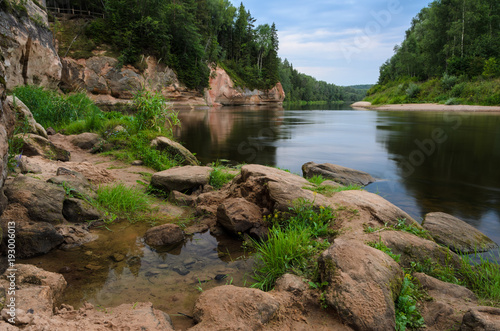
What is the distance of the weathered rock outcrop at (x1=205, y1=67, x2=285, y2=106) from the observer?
5084 centimetres

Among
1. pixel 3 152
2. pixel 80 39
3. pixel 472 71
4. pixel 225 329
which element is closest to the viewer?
pixel 225 329

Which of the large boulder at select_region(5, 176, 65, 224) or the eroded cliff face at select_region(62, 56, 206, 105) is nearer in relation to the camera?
the large boulder at select_region(5, 176, 65, 224)

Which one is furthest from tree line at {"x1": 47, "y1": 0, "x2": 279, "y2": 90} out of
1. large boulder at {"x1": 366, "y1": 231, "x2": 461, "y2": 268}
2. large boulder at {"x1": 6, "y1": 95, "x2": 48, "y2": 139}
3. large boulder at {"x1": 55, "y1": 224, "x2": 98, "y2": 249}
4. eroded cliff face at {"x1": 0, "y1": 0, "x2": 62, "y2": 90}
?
large boulder at {"x1": 366, "y1": 231, "x2": 461, "y2": 268}

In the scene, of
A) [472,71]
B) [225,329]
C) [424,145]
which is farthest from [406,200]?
[472,71]

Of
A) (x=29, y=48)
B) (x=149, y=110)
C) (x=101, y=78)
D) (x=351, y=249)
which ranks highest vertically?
(x=101, y=78)

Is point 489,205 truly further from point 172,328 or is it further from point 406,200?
point 172,328

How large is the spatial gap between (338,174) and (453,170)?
4296 millimetres

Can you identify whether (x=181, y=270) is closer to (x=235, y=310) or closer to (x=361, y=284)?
(x=235, y=310)

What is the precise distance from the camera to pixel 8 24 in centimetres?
1291

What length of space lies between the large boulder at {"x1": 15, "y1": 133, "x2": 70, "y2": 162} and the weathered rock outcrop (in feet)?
138

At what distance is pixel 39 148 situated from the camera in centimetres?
618

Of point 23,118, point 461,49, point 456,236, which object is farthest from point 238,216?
point 461,49

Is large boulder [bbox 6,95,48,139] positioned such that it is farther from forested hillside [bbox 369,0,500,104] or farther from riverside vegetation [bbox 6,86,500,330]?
forested hillside [bbox 369,0,500,104]

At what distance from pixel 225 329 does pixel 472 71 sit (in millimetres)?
49408
